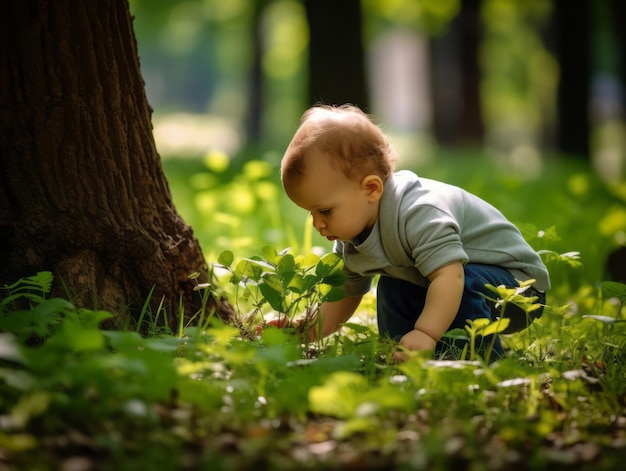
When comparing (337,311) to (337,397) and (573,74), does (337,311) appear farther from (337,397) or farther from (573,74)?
(573,74)

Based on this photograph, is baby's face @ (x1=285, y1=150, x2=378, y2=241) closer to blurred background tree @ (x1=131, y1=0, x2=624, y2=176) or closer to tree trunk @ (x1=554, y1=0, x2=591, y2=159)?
blurred background tree @ (x1=131, y1=0, x2=624, y2=176)

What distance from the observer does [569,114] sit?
13.7 meters

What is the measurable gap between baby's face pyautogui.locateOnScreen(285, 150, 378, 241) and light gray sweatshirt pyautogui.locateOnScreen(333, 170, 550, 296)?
0.07 m

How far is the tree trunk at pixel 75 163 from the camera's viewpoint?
280 cm

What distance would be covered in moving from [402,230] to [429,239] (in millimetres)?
123

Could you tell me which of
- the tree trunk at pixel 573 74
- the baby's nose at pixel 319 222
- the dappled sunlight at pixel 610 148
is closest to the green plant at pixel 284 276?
the baby's nose at pixel 319 222

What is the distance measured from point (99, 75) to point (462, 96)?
14.3 meters

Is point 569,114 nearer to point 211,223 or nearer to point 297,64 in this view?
point 211,223

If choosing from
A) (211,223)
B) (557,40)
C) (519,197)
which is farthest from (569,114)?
(211,223)

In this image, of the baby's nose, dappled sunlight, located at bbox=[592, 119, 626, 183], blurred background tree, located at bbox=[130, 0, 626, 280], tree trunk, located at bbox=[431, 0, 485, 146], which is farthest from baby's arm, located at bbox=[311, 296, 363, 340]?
tree trunk, located at bbox=[431, 0, 485, 146]

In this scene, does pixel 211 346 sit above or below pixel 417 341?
above

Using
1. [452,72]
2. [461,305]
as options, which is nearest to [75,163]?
[461,305]

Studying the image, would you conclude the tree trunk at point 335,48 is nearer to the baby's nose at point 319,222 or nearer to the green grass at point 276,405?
the baby's nose at point 319,222

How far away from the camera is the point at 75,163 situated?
2.86 metres
